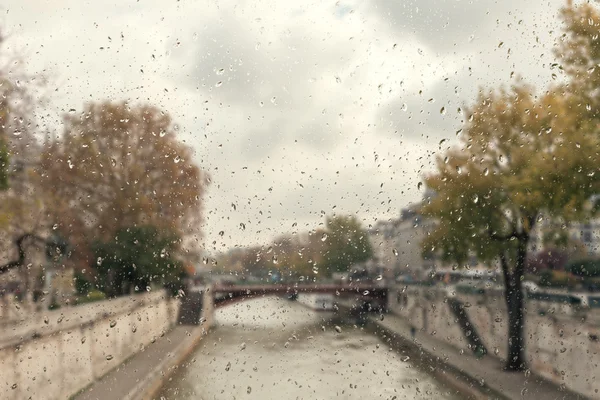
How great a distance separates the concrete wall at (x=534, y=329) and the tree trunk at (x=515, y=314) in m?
0.03

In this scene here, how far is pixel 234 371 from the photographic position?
7.37ft

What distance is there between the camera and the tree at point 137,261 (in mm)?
1925

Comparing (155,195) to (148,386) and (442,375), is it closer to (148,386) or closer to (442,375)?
(148,386)

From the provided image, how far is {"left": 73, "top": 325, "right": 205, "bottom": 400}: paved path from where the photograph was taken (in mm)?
1971

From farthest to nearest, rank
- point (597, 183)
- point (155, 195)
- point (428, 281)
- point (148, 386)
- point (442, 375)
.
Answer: point (597, 183) < point (442, 375) < point (428, 281) < point (155, 195) < point (148, 386)

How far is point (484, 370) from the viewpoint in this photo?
238 centimetres

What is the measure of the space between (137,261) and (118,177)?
0.26 meters

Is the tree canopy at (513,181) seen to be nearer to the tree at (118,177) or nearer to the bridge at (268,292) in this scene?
the bridge at (268,292)

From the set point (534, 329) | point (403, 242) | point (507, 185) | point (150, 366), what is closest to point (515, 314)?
point (534, 329)

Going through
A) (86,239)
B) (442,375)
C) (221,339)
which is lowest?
(442,375)

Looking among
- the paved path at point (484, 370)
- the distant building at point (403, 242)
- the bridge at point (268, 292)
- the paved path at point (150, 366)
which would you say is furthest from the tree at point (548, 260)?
the paved path at point (150, 366)

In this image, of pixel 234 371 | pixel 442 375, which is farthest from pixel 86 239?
pixel 442 375

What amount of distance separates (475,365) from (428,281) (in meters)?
0.42

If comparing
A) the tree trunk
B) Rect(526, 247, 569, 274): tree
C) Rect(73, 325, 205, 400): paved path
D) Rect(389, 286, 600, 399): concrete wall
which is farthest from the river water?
Rect(526, 247, 569, 274): tree
